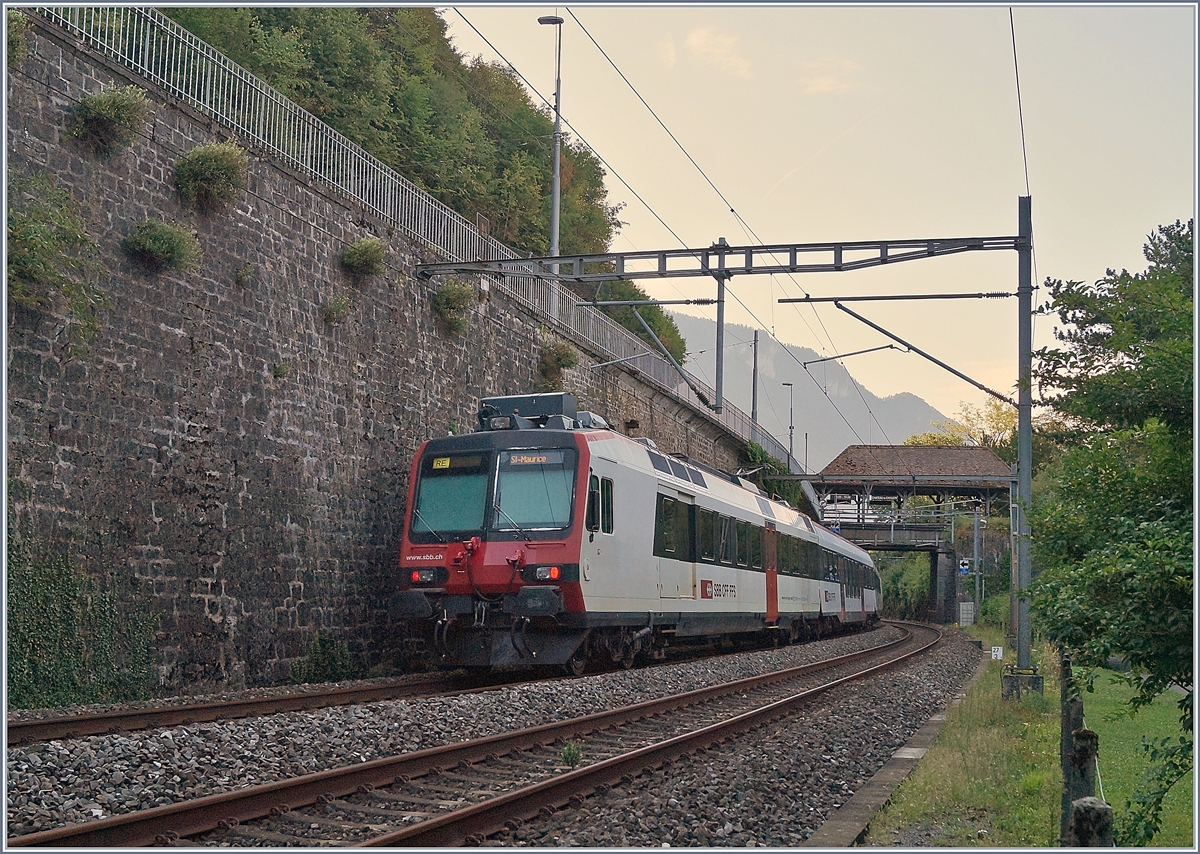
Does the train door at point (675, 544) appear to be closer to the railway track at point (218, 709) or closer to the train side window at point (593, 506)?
the train side window at point (593, 506)

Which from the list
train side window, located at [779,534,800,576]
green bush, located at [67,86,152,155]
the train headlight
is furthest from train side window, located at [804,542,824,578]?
green bush, located at [67,86,152,155]

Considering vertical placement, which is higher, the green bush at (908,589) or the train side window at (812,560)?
the train side window at (812,560)

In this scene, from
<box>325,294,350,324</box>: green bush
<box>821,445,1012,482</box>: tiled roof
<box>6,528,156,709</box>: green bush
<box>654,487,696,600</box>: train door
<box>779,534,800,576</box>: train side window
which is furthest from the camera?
<box>821,445,1012,482</box>: tiled roof

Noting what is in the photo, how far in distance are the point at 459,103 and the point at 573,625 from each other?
28.5m

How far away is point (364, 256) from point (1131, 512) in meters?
13.2

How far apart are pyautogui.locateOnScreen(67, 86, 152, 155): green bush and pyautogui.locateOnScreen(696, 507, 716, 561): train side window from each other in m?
10.1

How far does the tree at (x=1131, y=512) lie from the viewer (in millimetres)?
6027

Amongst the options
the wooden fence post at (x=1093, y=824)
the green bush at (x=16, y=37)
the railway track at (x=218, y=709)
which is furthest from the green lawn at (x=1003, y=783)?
the green bush at (x=16, y=37)

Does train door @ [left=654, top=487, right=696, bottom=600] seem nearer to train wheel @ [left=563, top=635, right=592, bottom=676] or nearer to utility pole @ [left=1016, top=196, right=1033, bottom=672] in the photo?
train wheel @ [left=563, top=635, right=592, bottom=676]

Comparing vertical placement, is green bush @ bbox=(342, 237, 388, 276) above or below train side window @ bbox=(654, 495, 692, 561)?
above

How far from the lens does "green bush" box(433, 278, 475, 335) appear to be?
795 inches

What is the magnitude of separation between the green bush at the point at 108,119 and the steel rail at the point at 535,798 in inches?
358

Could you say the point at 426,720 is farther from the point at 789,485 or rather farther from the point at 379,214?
the point at 789,485

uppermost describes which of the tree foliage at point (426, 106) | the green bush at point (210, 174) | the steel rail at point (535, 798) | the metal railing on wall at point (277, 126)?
the tree foliage at point (426, 106)
